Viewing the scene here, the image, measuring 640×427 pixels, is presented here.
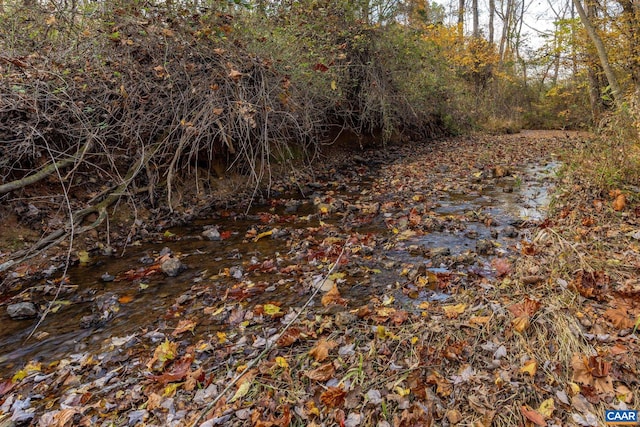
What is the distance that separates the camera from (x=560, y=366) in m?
2.23

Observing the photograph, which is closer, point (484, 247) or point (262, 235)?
point (484, 247)

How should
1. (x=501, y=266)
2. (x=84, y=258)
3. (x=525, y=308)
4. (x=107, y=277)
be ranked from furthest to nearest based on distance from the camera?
(x=84, y=258), (x=107, y=277), (x=501, y=266), (x=525, y=308)

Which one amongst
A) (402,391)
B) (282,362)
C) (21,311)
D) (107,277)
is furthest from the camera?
(107,277)

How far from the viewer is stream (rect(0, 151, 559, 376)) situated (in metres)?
3.30

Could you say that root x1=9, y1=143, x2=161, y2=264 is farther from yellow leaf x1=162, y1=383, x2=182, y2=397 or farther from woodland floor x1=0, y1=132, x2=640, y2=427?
yellow leaf x1=162, y1=383, x2=182, y2=397

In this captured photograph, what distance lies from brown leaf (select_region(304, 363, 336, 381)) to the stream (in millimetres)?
927

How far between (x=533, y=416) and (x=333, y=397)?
113cm

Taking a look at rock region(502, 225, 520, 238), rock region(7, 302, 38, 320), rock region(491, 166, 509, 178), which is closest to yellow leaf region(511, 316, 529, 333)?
rock region(502, 225, 520, 238)

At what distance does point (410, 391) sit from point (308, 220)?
152 inches

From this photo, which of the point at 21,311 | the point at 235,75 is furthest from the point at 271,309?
the point at 235,75

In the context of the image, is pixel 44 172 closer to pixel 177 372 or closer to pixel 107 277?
pixel 107 277

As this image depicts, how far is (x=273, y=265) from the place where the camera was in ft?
14.1

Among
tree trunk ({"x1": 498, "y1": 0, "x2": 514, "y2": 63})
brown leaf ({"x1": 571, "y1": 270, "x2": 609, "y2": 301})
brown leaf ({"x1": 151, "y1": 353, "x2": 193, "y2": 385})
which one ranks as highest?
tree trunk ({"x1": 498, "y1": 0, "x2": 514, "y2": 63})

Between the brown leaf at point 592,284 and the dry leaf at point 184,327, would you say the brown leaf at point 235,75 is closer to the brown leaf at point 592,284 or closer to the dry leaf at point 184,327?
the dry leaf at point 184,327
